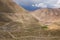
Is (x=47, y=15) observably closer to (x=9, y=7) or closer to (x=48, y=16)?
(x=48, y=16)

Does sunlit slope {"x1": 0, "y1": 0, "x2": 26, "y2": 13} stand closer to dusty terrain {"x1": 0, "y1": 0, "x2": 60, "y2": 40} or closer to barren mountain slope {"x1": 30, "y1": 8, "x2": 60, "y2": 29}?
dusty terrain {"x1": 0, "y1": 0, "x2": 60, "y2": 40}

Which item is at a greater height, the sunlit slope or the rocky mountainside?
the sunlit slope

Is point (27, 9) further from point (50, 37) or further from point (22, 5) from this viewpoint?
point (50, 37)

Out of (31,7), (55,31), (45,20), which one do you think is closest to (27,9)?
(31,7)

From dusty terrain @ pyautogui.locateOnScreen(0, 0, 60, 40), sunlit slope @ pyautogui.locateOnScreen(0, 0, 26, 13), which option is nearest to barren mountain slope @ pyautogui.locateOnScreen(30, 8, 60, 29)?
dusty terrain @ pyautogui.locateOnScreen(0, 0, 60, 40)

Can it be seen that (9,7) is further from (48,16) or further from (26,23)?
(48,16)

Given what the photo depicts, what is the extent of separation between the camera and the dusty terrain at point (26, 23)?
2564mm

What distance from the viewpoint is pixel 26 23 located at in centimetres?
259

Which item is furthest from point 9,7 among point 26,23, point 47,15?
point 47,15

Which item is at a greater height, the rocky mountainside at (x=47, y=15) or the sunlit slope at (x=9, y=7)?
the sunlit slope at (x=9, y=7)

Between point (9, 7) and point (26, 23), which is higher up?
point (9, 7)

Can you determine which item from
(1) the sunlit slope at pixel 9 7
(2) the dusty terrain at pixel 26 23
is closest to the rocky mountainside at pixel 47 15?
(2) the dusty terrain at pixel 26 23

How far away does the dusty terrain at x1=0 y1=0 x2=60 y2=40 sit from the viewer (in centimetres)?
256

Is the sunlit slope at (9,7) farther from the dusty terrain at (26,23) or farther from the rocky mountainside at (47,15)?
the rocky mountainside at (47,15)
